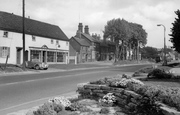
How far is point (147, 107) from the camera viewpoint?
496 centimetres

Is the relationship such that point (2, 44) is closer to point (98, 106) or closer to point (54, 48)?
point (54, 48)

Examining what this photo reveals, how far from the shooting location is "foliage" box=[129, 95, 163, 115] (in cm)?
463

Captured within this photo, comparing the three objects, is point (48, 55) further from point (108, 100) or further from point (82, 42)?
point (108, 100)

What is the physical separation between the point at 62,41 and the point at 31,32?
10.3 metres

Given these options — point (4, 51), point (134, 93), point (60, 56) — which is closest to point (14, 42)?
point (4, 51)

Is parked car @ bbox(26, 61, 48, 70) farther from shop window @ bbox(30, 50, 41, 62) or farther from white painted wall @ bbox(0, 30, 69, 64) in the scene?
shop window @ bbox(30, 50, 41, 62)

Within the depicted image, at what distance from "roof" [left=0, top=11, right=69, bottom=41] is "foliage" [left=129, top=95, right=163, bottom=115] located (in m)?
29.8

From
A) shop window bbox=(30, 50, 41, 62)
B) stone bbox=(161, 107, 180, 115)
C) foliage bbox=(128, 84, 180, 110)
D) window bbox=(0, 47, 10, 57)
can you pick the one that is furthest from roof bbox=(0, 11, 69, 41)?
stone bbox=(161, 107, 180, 115)

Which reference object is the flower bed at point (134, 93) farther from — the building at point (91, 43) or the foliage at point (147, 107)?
the building at point (91, 43)

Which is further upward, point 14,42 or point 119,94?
point 14,42

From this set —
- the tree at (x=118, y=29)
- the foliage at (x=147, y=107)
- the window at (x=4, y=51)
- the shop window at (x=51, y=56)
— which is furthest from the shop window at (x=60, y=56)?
the foliage at (x=147, y=107)

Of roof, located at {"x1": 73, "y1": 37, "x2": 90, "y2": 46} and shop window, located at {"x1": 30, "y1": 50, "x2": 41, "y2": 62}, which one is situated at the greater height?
roof, located at {"x1": 73, "y1": 37, "x2": 90, "y2": 46}

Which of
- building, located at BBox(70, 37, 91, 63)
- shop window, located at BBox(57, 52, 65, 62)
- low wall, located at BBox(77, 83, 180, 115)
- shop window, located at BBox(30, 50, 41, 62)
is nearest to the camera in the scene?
low wall, located at BBox(77, 83, 180, 115)

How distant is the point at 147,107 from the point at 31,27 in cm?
3645
